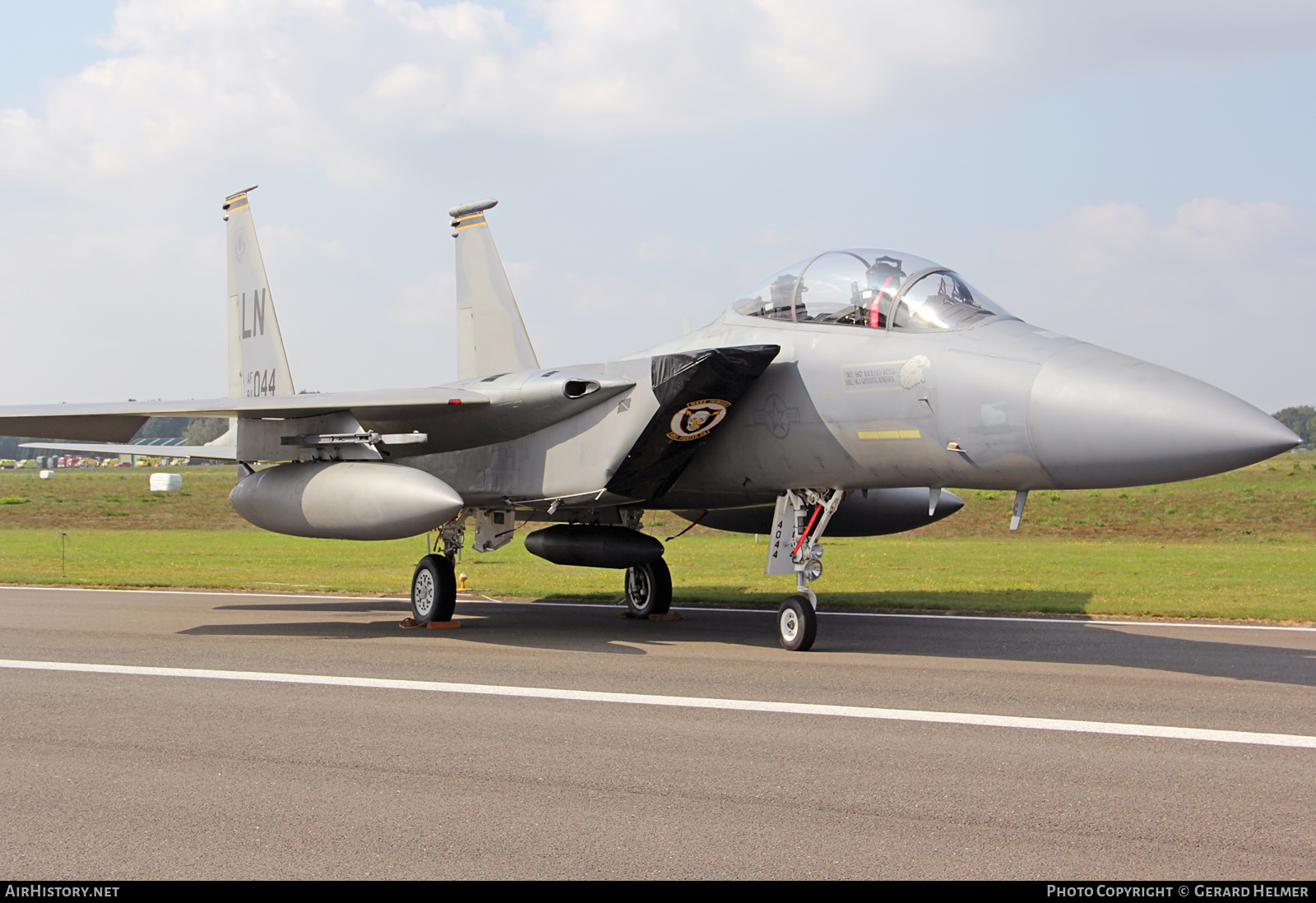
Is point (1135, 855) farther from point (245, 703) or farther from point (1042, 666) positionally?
point (245, 703)

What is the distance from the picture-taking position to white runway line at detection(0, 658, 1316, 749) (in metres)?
6.18

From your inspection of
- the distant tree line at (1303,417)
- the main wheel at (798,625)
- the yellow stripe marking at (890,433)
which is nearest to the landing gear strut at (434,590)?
the main wheel at (798,625)

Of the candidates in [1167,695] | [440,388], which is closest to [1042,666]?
[1167,695]

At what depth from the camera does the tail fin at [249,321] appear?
1528cm

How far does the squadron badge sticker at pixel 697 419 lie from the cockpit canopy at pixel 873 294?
95 centimetres

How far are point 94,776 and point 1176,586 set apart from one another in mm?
15784

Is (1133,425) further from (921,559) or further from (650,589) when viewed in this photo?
(921,559)

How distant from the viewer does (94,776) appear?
5316 millimetres

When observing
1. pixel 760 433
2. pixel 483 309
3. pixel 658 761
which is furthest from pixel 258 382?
pixel 658 761

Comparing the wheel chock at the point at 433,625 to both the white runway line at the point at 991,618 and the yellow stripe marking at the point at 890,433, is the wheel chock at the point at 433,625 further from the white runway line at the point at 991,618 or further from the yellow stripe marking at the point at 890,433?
the yellow stripe marking at the point at 890,433

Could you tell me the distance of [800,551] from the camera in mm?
9789

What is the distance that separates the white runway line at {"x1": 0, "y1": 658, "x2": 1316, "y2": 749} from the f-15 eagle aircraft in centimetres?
163

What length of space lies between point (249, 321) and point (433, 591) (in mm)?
5866

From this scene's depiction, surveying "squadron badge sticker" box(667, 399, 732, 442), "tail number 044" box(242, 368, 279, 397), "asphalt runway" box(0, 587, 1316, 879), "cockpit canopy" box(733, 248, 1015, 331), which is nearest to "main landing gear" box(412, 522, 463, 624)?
"asphalt runway" box(0, 587, 1316, 879)
